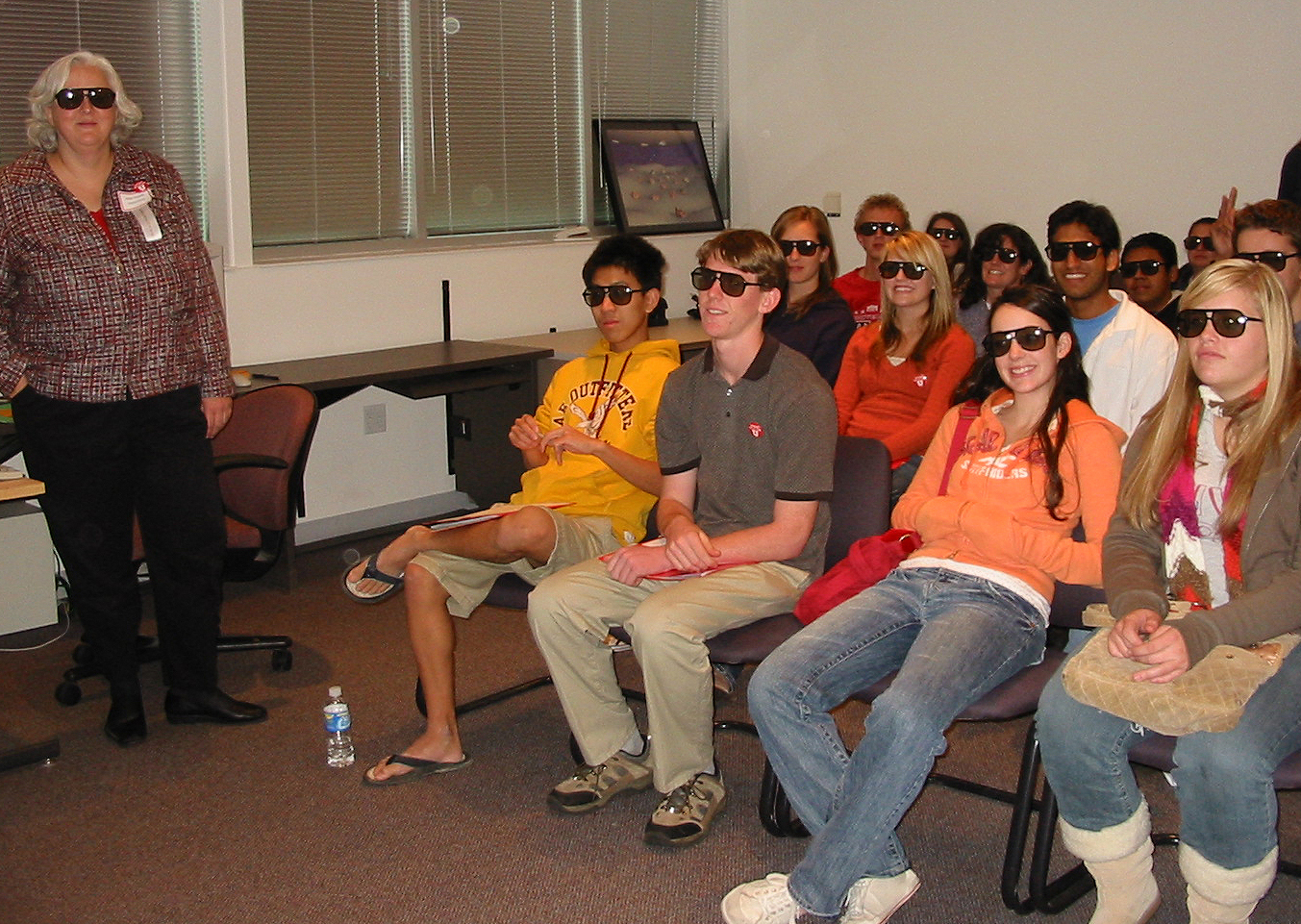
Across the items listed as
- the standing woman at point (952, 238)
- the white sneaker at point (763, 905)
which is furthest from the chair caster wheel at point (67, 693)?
the standing woman at point (952, 238)

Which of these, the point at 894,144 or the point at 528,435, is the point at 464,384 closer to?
the point at 528,435

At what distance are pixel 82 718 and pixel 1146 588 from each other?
267 centimetres

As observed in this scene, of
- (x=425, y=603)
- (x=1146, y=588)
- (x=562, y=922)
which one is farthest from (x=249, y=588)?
(x=1146, y=588)

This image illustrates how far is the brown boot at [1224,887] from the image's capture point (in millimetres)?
2064

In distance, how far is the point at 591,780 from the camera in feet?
9.45

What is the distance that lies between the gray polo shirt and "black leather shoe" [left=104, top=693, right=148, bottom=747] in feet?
4.89

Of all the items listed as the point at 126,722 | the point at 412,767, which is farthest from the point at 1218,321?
the point at 126,722

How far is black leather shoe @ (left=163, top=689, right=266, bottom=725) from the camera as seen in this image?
332 cm

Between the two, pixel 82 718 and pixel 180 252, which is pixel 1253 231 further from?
pixel 82 718

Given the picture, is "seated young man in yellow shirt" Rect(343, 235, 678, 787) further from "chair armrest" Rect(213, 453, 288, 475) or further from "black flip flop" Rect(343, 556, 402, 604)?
"chair armrest" Rect(213, 453, 288, 475)

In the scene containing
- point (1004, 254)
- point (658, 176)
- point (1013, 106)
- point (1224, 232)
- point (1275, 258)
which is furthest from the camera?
point (658, 176)

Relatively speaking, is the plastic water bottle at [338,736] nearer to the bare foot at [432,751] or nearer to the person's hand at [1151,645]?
the bare foot at [432,751]

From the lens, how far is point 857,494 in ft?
9.30

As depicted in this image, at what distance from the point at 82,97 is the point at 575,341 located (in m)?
2.78
